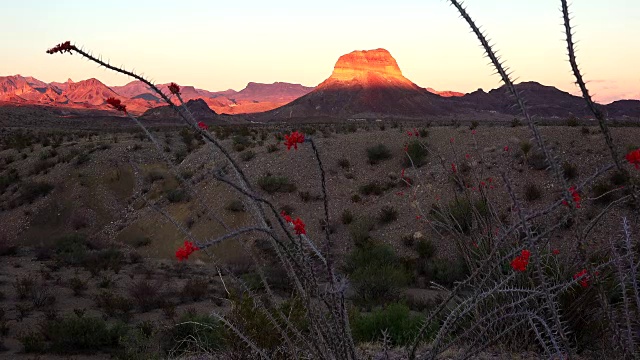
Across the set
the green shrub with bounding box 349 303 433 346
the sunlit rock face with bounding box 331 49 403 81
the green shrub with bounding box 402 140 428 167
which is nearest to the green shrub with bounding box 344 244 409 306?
the green shrub with bounding box 349 303 433 346

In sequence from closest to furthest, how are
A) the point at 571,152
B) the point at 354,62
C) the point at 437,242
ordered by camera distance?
1. the point at 437,242
2. the point at 571,152
3. the point at 354,62

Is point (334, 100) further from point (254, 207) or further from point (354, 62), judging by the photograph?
point (254, 207)

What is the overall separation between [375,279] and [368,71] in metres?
113

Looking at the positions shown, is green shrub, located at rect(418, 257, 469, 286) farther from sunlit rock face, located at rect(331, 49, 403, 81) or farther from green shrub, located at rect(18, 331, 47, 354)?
sunlit rock face, located at rect(331, 49, 403, 81)

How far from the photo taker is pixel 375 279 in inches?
508

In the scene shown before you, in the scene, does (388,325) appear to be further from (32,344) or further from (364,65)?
(364,65)

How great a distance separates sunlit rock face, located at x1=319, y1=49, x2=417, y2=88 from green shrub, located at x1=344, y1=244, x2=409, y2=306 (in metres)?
103

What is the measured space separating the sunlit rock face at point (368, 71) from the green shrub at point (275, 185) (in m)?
95.6

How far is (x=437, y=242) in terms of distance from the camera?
17.8 m

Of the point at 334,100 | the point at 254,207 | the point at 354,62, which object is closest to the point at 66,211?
the point at 254,207

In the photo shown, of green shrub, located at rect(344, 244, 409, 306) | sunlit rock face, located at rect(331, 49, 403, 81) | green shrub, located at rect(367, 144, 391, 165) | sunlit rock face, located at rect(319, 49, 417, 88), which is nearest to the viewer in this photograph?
green shrub, located at rect(344, 244, 409, 306)

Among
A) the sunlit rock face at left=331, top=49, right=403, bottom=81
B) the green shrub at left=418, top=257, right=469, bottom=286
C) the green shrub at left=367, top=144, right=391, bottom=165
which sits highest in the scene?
the sunlit rock face at left=331, top=49, right=403, bottom=81

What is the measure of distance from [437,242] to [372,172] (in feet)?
20.7

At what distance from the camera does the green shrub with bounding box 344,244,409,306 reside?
494 inches
